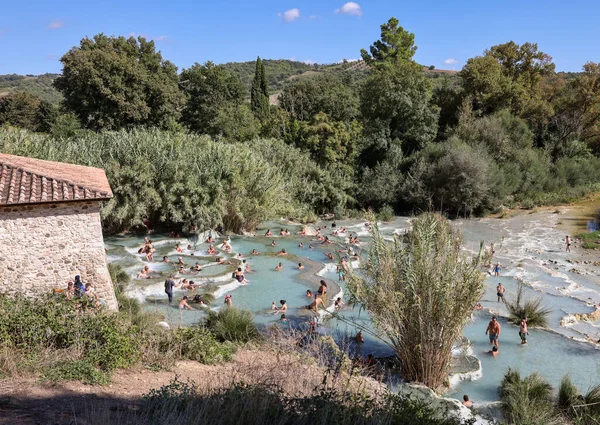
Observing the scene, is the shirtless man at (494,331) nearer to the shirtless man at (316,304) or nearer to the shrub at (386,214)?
the shirtless man at (316,304)

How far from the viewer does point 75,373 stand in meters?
8.32

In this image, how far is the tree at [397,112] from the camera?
38.2 metres

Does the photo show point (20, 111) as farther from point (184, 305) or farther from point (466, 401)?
point (466, 401)

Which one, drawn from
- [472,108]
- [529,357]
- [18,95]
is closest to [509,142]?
[472,108]

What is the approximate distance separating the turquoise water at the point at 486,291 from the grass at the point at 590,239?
3.53 ft

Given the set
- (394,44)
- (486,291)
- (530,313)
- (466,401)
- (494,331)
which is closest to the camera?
(466,401)

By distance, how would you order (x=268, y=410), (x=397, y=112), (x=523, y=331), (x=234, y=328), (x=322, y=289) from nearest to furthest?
(x=268, y=410) → (x=234, y=328) → (x=523, y=331) → (x=322, y=289) → (x=397, y=112)

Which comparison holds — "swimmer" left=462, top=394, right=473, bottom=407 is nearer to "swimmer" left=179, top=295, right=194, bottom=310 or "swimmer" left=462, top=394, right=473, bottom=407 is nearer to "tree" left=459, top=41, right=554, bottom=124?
"swimmer" left=179, top=295, right=194, bottom=310

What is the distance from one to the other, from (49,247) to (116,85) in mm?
27669

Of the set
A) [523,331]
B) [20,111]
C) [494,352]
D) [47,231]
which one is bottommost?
[494,352]

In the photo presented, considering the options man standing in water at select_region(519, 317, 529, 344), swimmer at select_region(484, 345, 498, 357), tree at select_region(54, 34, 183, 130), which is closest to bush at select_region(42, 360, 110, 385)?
swimmer at select_region(484, 345, 498, 357)

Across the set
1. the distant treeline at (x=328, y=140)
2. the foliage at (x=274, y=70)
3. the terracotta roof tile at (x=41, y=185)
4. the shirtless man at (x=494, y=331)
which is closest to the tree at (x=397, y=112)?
the distant treeline at (x=328, y=140)

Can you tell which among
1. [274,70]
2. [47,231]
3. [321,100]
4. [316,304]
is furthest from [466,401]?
[274,70]

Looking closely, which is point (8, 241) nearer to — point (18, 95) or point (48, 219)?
point (48, 219)
